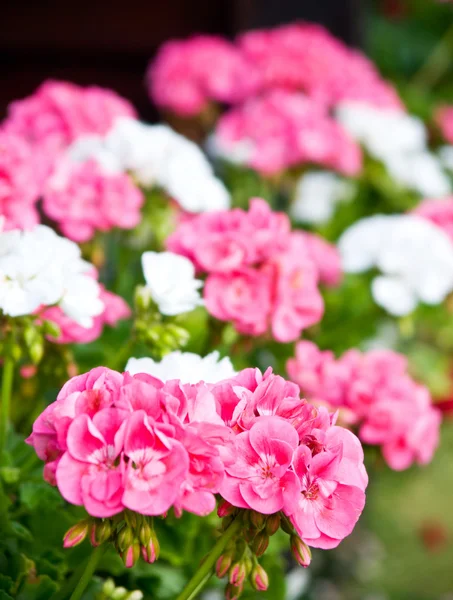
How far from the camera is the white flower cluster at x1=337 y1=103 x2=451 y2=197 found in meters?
1.13

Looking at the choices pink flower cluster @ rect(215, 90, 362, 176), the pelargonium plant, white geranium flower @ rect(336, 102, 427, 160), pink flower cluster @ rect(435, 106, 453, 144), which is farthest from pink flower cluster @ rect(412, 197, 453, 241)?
pink flower cluster @ rect(435, 106, 453, 144)

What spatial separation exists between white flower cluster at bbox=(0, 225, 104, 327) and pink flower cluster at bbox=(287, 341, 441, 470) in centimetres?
21

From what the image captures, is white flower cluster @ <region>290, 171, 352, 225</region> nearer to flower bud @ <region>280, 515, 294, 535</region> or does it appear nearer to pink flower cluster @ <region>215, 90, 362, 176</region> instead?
pink flower cluster @ <region>215, 90, 362, 176</region>

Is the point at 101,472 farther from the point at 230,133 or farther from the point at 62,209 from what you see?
the point at 230,133

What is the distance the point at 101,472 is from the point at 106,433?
18mm

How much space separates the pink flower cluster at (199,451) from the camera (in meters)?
0.33

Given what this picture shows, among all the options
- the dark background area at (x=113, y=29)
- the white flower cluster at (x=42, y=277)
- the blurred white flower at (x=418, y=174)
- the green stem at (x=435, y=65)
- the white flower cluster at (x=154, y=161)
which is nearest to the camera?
the white flower cluster at (x=42, y=277)

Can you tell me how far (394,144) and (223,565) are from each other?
0.89 meters

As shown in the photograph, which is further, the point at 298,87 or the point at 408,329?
the point at 298,87

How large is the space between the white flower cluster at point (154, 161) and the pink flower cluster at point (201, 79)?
1.33 ft

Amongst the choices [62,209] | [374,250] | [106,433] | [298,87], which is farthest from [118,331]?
[298,87]

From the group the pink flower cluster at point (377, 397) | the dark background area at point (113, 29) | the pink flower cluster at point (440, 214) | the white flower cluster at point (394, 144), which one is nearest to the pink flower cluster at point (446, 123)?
the dark background area at point (113, 29)

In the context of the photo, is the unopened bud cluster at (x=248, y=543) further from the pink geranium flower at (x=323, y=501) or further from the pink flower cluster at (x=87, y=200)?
the pink flower cluster at (x=87, y=200)

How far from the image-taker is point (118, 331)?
2.47 ft
